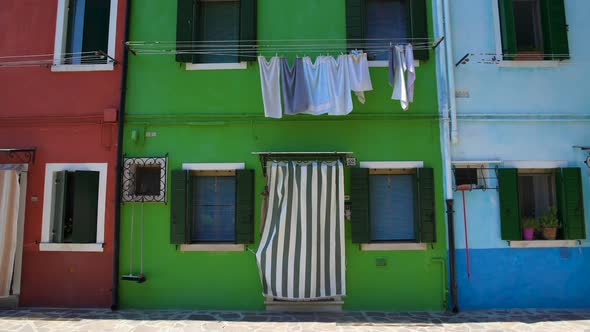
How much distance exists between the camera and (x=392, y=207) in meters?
7.71

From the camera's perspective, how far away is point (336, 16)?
26.0 feet

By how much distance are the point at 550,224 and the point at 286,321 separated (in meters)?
4.81

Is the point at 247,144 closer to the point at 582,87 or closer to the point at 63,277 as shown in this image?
the point at 63,277

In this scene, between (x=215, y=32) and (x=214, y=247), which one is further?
(x=215, y=32)

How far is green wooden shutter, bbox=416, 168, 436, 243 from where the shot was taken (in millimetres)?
7359

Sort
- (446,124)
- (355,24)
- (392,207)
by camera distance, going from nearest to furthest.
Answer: (446,124), (392,207), (355,24)

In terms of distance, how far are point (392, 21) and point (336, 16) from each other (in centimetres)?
111

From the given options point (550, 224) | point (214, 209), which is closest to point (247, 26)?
point (214, 209)

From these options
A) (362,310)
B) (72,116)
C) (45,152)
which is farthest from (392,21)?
(45,152)

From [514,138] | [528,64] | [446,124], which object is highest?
[528,64]

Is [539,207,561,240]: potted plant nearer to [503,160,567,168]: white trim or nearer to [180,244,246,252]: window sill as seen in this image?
[503,160,567,168]: white trim

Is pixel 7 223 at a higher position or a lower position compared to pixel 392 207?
lower

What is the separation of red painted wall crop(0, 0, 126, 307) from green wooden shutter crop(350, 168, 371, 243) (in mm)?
4251

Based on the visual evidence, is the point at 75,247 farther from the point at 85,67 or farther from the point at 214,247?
the point at 85,67
